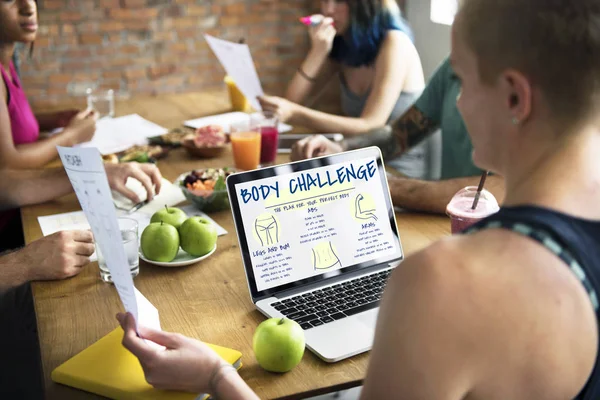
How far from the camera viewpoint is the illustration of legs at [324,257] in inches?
49.6

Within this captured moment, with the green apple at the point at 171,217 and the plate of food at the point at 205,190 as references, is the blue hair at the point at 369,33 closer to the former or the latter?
the plate of food at the point at 205,190

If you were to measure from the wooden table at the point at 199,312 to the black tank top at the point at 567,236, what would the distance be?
396 mm

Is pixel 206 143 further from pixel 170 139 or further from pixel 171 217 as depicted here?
pixel 171 217

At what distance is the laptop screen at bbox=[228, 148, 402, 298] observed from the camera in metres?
1.21

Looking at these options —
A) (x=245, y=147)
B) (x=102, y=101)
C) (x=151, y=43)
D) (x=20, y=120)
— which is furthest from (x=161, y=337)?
(x=151, y=43)

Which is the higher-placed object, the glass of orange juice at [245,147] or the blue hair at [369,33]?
the blue hair at [369,33]

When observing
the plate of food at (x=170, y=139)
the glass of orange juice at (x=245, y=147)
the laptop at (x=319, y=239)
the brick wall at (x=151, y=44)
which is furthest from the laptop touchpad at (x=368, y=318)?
the brick wall at (x=151, y=44)

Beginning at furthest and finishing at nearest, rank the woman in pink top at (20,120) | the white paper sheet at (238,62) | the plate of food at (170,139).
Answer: the white paper sheet at (238,62) → the plate of food at (170,139) → the woman in pink top at (20,120)

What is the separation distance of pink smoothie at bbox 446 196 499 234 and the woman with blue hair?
3.69ft

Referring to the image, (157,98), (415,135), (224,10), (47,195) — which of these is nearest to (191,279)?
(47,195)

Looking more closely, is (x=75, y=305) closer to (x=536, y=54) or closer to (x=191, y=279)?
(x=191, y=279)

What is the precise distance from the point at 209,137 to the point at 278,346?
124cm

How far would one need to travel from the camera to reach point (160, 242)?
133 centimetres

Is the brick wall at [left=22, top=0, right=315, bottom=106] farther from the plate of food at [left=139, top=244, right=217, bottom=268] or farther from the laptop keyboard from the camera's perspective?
the laptop keyboard
